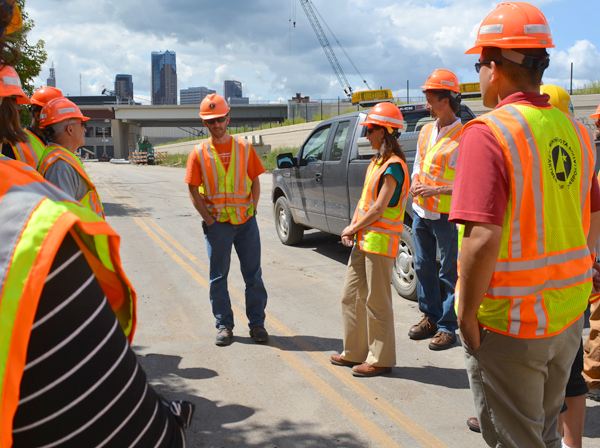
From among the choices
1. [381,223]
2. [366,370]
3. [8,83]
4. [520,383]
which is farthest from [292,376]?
[8,83]

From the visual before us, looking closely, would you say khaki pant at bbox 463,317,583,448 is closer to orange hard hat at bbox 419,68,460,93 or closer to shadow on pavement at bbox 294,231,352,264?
orange hard hat at bbox 419,68,460,93

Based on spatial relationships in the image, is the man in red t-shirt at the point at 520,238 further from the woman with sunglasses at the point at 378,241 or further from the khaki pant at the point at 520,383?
the woman with sunglasses at the point at 378,241

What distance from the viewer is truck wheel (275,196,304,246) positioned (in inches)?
360

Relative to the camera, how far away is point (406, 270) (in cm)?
614

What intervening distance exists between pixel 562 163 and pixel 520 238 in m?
0.33

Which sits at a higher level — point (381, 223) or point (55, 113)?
point (55, 113)

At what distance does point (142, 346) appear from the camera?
16.0ft

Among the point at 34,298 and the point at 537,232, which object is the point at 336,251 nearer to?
the point at 537,232

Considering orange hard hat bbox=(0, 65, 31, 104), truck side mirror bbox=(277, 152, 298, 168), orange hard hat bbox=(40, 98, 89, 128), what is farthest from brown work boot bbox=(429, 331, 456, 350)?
orange hard hat bbox=(0, 65, 31, 104)

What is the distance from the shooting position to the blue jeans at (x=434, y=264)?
4809mm

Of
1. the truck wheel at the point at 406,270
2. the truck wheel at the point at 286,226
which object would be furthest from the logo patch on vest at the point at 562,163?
the truck wheel at the point at 286,226

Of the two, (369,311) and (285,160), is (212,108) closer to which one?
(369,311)

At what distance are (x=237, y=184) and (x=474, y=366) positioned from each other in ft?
11.1

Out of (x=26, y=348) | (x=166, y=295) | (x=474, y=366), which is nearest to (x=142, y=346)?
(x=166, y=295)
